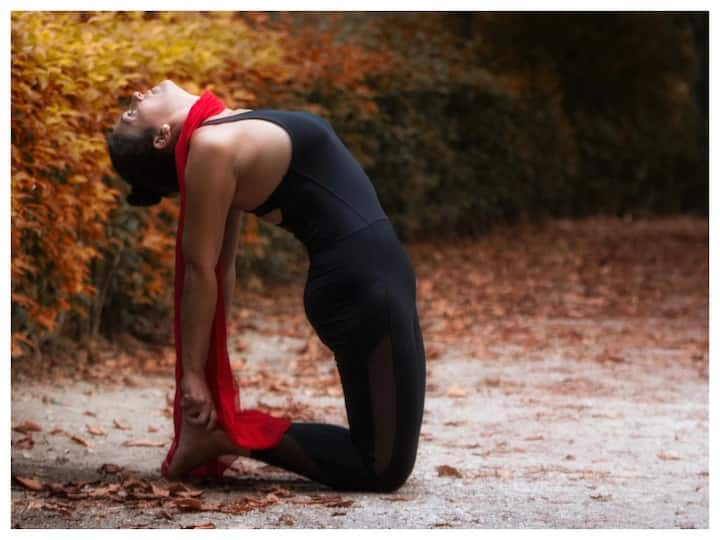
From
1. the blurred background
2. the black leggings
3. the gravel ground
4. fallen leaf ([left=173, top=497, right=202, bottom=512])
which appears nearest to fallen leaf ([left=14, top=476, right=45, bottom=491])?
the gravel ground

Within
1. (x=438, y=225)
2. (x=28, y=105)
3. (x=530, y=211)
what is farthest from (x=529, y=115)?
(x=28, y=105)

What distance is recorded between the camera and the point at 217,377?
405 centimetres

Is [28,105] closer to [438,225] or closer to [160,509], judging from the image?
[160,509]

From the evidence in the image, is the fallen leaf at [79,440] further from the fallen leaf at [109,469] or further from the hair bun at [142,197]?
the hair bun at [142,197]

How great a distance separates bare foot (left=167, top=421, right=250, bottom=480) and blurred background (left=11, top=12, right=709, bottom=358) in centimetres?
115

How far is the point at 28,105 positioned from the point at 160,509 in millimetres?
1742

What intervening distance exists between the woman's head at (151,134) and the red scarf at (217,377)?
0.18 ft

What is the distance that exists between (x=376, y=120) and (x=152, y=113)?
841 centimetres

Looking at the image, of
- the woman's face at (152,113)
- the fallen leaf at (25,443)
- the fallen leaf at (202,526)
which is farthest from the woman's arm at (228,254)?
the fallen leaf at (25,443)

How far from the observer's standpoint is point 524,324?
9.39 metres

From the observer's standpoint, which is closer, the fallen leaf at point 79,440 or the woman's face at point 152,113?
the woman's face at point 152,113

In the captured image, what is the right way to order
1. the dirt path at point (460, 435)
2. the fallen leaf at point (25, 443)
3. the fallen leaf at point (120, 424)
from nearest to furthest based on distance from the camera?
the dirt path at point (460, 435) → the fallen leaf at point (25, 443) → the fallen leaf at point (120, 424)

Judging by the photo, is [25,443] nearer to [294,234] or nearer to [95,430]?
[95,430]

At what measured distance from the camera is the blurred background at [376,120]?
5.27 metres
